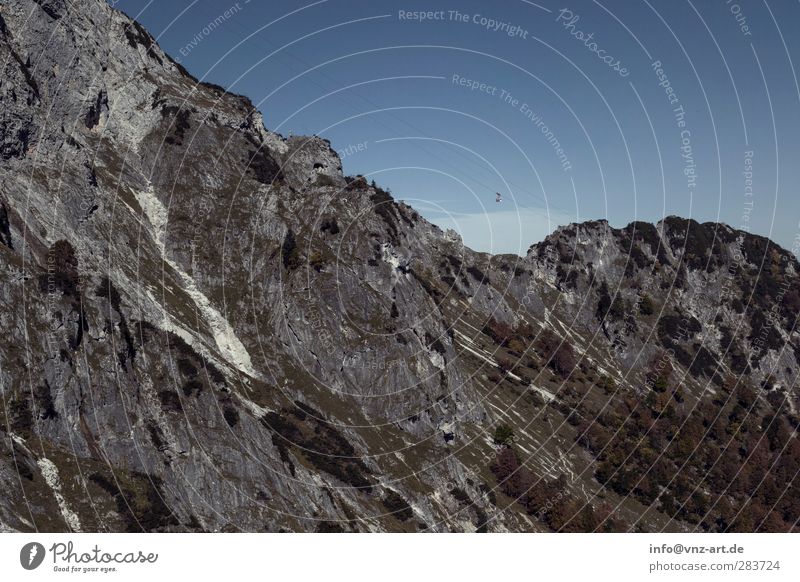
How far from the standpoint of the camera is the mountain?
66.6 meters

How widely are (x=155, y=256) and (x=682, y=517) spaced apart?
104209 millimetres

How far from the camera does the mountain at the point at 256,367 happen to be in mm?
66562

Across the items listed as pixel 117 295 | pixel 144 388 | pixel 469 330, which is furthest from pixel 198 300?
pixel 469 330

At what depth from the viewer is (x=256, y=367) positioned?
306 ft
